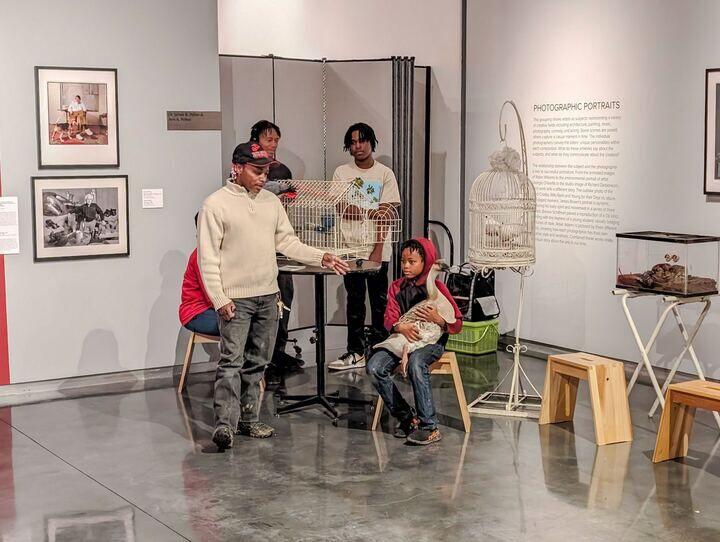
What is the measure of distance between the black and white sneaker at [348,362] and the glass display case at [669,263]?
206 cm

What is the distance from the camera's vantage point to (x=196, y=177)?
7043 mm

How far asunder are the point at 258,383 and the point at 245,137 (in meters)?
2.40

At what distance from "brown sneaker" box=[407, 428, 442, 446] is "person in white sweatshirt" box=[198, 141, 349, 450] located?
2.67ft

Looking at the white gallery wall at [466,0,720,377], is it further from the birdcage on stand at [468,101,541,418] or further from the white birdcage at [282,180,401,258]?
the white birdcage at [282,180,401,258]

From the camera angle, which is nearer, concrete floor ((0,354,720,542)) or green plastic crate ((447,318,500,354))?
concrete floor ((0,354,720,542))

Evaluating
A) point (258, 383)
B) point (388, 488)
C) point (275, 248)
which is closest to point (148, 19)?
point (275, 248)

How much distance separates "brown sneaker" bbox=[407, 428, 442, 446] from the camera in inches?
214

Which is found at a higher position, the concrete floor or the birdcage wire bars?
the birdcage wire bars

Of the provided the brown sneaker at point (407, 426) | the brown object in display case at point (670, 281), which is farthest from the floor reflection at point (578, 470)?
the brown object in display case at point (670, 281)

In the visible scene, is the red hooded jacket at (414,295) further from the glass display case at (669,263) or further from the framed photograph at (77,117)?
the framed photograph at (77,117)

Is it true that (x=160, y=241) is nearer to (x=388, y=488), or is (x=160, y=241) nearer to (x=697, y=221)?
(x=388, y=488)

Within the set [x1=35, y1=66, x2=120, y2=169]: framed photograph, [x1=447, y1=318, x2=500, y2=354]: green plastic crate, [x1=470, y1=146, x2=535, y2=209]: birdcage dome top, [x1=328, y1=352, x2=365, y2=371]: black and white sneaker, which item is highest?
[x1=35, y1=66, x2=120, y2=169]: framed photograph

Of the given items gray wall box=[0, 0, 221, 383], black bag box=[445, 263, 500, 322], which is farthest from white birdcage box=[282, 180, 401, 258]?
black bag box=[445, 263, 500, 322]

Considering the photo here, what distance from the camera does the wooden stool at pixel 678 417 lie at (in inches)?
199
